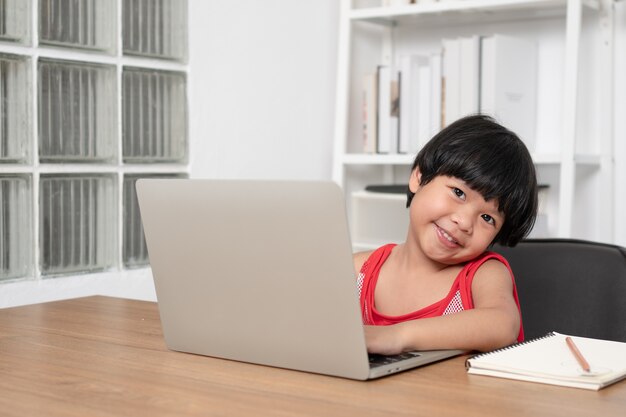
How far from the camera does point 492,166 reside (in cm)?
128

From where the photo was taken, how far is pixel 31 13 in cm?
194

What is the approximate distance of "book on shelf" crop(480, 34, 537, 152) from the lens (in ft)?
8.13

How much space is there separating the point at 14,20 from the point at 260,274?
47.3 inches

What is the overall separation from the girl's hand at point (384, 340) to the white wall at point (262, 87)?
1.38 meters

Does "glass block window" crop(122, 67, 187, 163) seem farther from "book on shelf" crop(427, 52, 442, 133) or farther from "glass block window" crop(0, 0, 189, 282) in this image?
"book on shelf" crop(427, 52, 442, 133)

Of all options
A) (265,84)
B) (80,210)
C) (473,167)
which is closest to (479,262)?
(473,167)

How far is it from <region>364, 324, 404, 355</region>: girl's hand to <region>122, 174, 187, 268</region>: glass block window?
1239 mm

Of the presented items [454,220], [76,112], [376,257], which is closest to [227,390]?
[454,220]

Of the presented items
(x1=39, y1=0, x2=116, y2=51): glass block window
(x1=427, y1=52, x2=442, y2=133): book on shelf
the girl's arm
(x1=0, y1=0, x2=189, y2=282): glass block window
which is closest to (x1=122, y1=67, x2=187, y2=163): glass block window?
(x1=0, y1=0, x2=189, y2=282): glass block window

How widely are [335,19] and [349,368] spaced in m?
2.11

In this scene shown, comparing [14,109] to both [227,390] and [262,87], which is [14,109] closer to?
[262,87]

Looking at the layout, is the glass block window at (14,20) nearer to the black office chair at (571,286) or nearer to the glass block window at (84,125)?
the glass block window at (84,125)

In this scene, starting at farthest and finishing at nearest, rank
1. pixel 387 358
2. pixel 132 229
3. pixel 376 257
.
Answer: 1. pixel 132 229
2. pixel 376 257
3. pixel 387 358

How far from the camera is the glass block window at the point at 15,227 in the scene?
1.90 metres
